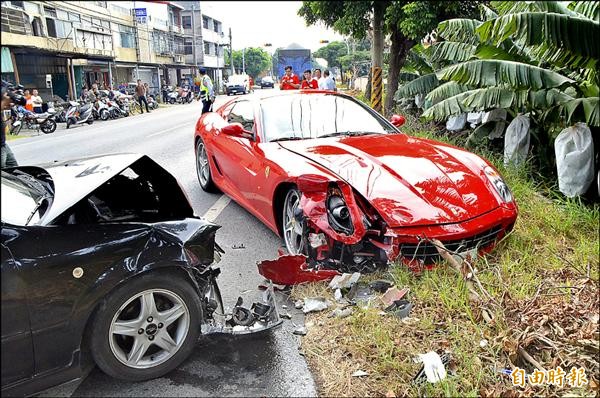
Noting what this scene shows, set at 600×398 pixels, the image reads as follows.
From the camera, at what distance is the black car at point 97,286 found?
7.75 ft

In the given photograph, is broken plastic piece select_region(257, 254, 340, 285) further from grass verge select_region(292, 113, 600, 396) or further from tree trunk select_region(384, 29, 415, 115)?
tree trunk select_region(384, 29, 415, 115)

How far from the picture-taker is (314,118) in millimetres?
5254

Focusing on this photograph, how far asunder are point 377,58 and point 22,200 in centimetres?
1230

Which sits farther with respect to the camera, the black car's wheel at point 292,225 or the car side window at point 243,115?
the car side window at point 243,115

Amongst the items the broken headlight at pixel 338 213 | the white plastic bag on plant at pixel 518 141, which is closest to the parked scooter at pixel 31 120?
the white plastic bag on plant at pixel 518 141

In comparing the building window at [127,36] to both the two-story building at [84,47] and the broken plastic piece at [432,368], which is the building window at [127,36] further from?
the broken plastic piece at [432,368]

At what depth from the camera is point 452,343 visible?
118 inches

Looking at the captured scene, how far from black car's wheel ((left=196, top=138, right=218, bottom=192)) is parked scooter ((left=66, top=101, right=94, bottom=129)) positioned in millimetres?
13029

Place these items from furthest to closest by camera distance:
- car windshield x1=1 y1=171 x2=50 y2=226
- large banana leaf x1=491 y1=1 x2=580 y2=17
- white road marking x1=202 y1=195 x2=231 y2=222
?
white road marking x1=202 y1=195 x2=231 y2=222 < large banana leaf x1=491 y1=1 x2=580 y2=17 < car windshield x1=1 y1=171 x2=50 y2=226

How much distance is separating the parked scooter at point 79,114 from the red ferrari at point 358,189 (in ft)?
49.1

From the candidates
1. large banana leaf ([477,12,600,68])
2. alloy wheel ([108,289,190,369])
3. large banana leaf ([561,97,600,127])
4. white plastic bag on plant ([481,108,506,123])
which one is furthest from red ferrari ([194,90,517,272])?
white plastic bag on plant ([481,108,506,123])

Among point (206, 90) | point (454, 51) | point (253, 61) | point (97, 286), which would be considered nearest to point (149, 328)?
point (97, 286)

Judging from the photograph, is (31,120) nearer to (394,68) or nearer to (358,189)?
(394,68)

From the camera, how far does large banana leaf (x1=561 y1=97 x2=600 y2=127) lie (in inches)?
202
